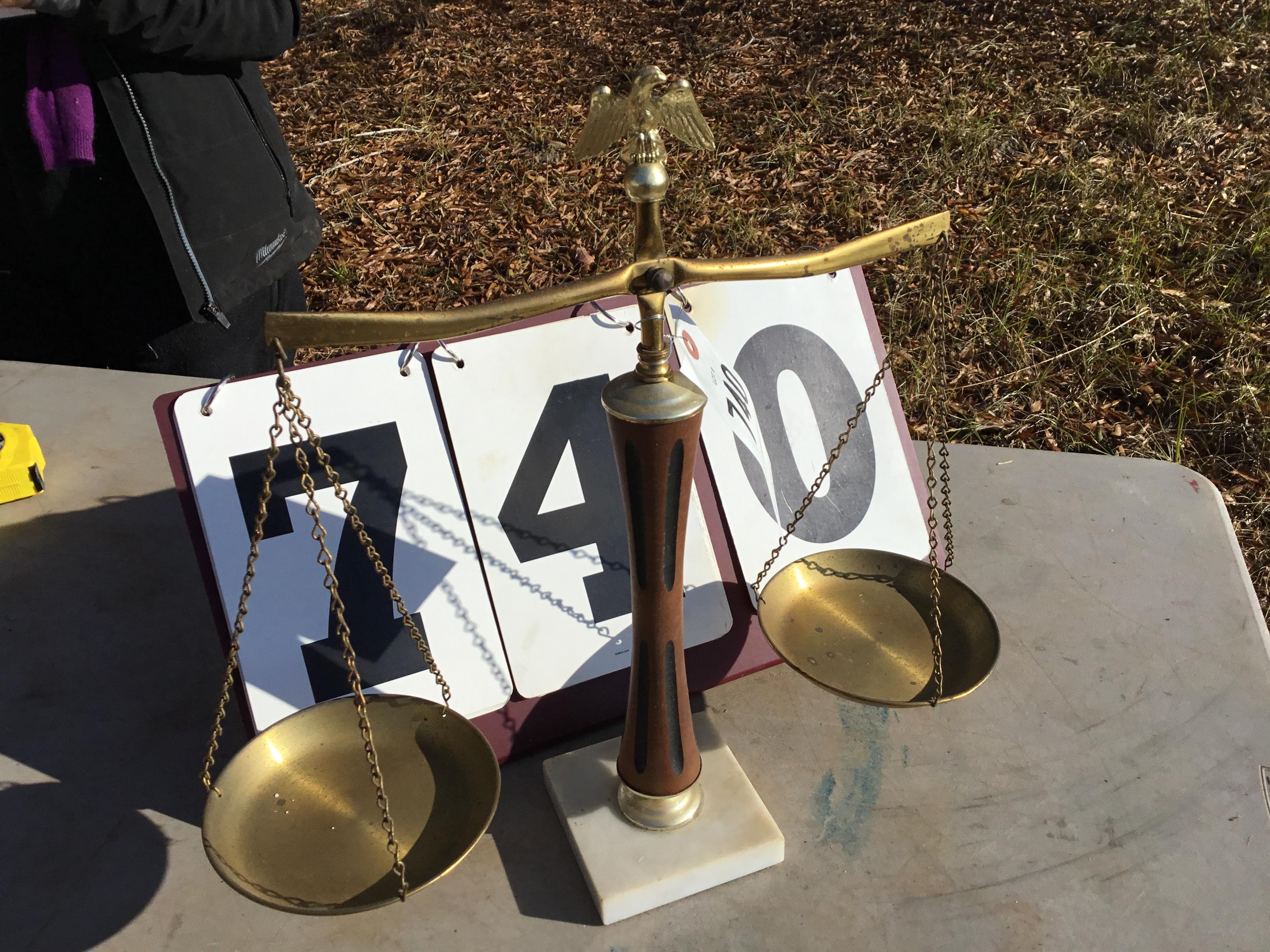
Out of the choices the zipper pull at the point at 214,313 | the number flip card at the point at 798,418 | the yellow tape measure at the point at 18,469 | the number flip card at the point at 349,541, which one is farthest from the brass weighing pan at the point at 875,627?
the yellow tape measure at the point at 18,469

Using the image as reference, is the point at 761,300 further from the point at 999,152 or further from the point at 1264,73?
the point at 1264,73

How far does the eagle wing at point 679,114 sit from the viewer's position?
0.76 meters

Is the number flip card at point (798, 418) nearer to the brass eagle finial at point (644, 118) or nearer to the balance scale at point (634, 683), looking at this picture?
the balance scale at point (634, 683)

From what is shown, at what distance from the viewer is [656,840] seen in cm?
109

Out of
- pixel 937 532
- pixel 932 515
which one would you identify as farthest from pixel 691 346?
pixel 937 532

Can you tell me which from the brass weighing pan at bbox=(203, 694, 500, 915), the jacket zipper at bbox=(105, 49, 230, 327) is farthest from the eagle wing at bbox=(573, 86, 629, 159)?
the jacket zipper at bbox=(105, 49, 230, 327)

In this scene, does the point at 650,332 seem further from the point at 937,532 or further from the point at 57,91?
the point at 57,91

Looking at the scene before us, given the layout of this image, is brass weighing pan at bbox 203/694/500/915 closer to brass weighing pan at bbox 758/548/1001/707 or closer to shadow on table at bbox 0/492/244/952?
shadow on table at bbox 0/492/244/952

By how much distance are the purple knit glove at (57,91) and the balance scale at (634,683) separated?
785 mm

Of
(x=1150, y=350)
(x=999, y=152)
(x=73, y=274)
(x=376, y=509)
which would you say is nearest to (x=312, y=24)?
(x=999, y=152)

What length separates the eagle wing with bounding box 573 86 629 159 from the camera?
0.77 meters

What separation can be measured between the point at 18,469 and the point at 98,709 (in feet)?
2.08

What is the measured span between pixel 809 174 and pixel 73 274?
9.39 ft

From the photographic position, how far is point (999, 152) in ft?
12.1
